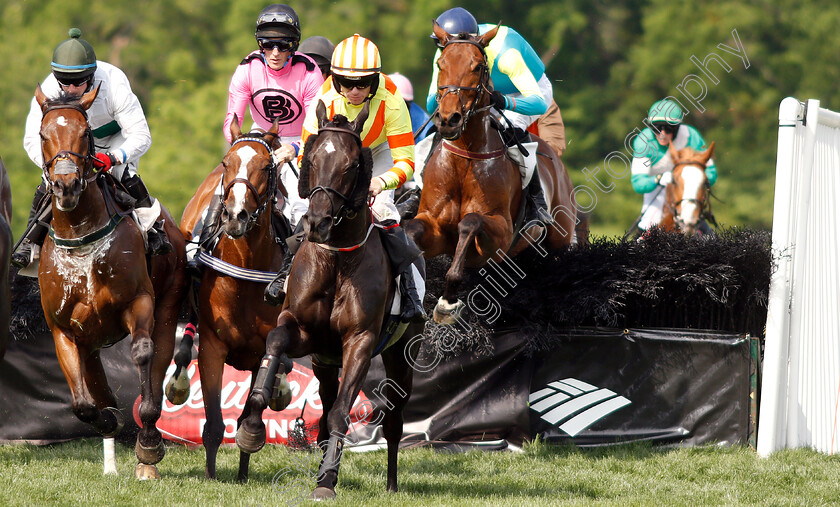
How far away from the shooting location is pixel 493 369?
7.45 metres

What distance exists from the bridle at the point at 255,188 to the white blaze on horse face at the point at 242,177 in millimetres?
30

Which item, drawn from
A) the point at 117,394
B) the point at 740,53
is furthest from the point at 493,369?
the point at 740,53

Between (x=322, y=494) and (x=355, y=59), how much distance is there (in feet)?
7.48

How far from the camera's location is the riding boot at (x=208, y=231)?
6391 mm

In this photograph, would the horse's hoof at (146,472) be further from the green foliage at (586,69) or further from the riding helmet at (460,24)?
the green foliage at (586,69)

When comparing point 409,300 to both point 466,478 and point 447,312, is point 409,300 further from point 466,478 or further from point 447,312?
point 466,478

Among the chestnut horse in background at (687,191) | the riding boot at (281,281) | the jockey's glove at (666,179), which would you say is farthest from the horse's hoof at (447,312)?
the jockey's glove at (666,179)

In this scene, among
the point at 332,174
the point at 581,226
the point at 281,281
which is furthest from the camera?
the point at 581,226

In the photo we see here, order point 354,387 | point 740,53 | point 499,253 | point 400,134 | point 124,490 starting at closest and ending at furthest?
point 354,387, point 124,490, point 400,134, point 499,253, point 740,53

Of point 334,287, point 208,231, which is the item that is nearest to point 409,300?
point 334,287

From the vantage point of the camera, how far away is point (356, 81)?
18.6 feet

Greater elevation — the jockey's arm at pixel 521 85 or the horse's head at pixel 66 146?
the jockey's arm at pixel 521 85

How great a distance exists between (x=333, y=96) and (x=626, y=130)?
18.2 meters

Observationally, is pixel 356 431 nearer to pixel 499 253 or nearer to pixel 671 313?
pixel 499 253
